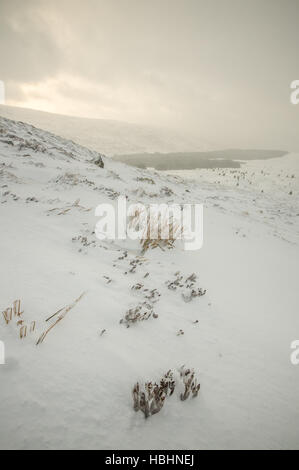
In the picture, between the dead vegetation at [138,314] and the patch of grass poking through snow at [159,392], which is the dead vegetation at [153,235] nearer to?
the dead vegetation at [138,314]

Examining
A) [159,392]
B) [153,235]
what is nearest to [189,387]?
[159,392]

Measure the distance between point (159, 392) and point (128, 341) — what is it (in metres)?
0.52

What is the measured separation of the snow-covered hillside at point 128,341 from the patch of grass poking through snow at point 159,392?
48 mm

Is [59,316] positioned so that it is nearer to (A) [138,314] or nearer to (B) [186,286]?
(A) [138,314]

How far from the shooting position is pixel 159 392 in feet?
4.84

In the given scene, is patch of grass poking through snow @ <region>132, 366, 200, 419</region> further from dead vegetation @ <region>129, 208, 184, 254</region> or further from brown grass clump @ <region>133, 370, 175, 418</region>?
dead vegetation @ <region>129, 208, 184, 254</region>

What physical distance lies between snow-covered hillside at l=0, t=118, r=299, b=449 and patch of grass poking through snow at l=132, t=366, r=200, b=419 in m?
0.05

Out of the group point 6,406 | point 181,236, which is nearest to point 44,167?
point 181,236

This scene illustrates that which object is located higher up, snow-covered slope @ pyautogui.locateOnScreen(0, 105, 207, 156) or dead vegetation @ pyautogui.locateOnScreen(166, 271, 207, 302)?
snow-covered slope @ pyautogui.locateOnScreen(0, 105, 207, 156)

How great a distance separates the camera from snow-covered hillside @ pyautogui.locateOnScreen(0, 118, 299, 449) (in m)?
1.30

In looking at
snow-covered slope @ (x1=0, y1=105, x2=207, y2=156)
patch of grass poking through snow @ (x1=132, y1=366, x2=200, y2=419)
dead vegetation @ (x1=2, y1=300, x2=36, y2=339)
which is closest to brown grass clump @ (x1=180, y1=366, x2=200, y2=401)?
patch of grass poking through snow @ (x1=132, y1=366, x2=200, y2=419)
